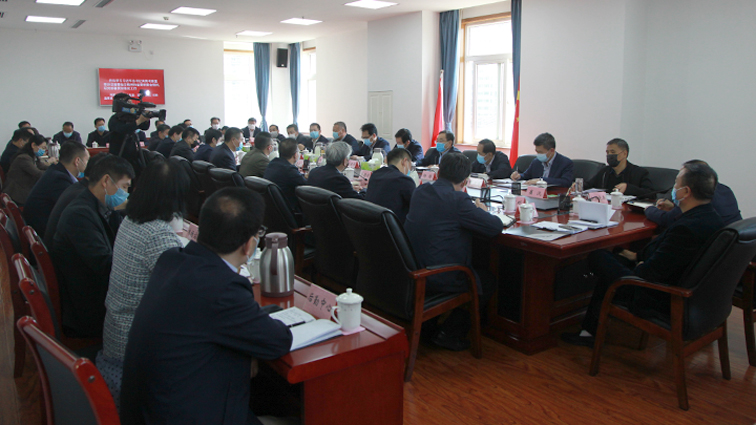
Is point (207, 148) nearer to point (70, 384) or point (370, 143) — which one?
point (370, 143)

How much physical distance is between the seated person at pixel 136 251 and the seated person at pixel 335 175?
80.8 inches

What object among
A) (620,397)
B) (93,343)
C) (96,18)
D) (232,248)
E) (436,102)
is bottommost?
(620,397)

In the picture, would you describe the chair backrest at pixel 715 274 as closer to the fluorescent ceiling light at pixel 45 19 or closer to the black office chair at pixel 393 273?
the black office chair at pixel 393 273

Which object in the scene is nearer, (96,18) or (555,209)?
(555,209)

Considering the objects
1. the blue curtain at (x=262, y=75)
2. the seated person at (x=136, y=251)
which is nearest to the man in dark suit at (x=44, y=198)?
the seated person at (x=136, y=251)

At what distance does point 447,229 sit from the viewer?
2762mm

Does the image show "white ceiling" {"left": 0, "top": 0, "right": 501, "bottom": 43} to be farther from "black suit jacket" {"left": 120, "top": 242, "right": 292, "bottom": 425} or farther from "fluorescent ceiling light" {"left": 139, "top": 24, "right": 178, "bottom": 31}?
"black suit jacket" {"left": 120, "top": 242, "right": 292, "bottom": 425}

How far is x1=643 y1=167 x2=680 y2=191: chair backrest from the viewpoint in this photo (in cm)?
410

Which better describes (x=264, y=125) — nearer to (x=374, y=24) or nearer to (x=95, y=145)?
(x=95, y=145)

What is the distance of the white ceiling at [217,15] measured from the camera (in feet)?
25.5

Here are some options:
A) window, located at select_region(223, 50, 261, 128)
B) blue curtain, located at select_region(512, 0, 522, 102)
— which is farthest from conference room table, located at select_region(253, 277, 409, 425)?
window, located at select_region(223, 50, 261, 128)

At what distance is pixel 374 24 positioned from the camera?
9.18 meters

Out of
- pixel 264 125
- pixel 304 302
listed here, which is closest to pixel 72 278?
pixel 304 302

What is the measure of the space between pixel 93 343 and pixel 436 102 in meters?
7.10
